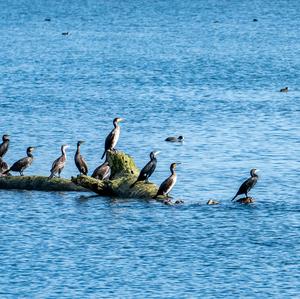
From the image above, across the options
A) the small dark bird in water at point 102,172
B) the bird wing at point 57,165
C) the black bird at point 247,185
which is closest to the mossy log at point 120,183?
the small dark bird in water at point 102,172

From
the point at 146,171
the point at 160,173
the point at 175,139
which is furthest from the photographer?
the point at 175,139

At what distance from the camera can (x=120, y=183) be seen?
1750 inches

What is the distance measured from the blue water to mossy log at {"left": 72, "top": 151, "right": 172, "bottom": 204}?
0.46 m

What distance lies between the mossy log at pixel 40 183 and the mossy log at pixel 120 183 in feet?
4.81

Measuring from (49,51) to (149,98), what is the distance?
4433 centimetres

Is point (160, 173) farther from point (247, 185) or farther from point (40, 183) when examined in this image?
point (247, 185)

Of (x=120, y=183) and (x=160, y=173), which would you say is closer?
(x=120, y=183)

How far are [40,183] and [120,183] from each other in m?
3.38

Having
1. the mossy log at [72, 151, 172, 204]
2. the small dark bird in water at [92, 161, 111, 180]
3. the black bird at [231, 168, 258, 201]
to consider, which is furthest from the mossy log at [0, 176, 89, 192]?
the black bird at [231, 168, 258, 201]

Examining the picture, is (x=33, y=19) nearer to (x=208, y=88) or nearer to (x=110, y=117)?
(x=208, y=88)

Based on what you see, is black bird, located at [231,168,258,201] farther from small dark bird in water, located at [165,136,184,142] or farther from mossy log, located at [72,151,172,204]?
small dark bird in water, located at [165,136,184,142]

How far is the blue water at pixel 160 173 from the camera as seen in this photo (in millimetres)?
34969

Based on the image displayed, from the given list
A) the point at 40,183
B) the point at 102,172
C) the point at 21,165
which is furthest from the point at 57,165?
the point at 102,172

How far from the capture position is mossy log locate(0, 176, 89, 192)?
45750mm
